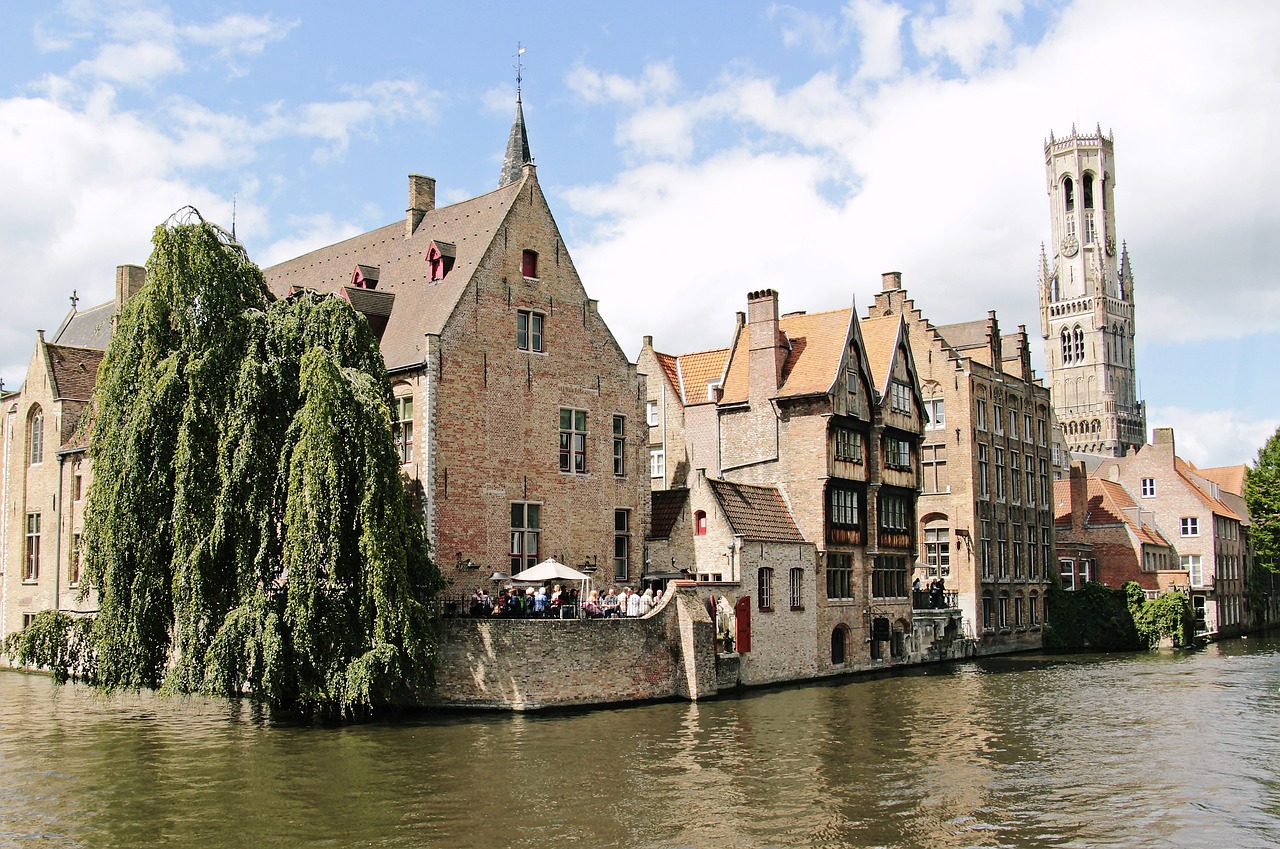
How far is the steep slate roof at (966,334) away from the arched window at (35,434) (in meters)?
37.0

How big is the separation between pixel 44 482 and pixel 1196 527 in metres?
54.4

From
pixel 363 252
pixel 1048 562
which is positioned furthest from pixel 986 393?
pixel 363 252

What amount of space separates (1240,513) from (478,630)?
201 ft

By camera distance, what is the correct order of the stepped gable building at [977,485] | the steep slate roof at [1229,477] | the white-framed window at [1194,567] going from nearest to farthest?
the stepped gable building at [977,485]
the white-framed window at [1194,567]
the steep slate roof at [1229,477]

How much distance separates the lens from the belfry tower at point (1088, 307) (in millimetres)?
147375

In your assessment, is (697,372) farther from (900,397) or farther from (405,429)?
(405,429)

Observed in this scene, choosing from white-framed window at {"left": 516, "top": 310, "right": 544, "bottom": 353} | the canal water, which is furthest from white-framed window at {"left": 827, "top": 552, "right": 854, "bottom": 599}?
white-framed window at {"left": 516, "top": 310, "right": 544, "bottom": 353}

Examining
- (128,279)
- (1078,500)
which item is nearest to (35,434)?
(128,279)

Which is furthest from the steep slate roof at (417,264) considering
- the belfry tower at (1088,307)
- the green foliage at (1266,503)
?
the belfry tower at (1088,307)

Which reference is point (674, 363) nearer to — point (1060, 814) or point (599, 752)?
point (599, 752)

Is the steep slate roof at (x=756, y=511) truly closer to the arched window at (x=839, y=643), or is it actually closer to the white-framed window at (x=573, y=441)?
the arched window at (x=839, y=643)

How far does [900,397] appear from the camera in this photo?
4259 cm

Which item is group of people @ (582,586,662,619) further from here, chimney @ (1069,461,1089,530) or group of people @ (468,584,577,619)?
chimney @ (1069,461,1089,530)

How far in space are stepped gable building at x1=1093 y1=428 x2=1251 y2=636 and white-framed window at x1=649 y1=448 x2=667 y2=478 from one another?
32179mm
